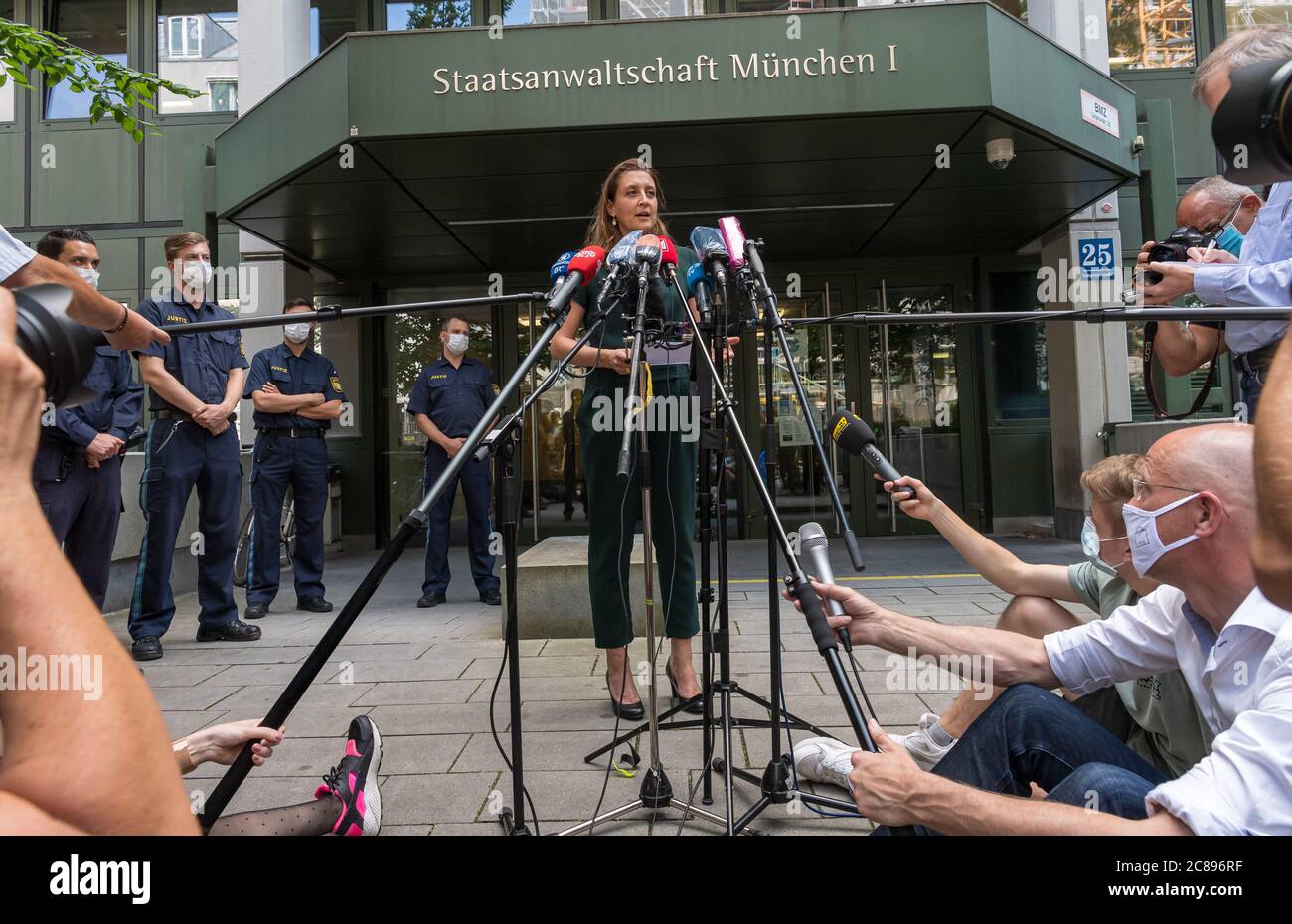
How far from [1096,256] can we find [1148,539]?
8021mm

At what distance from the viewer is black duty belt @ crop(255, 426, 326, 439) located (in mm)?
6102

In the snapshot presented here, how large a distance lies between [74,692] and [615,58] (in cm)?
617

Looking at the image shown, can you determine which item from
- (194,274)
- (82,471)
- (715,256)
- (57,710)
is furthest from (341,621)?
(194,274)

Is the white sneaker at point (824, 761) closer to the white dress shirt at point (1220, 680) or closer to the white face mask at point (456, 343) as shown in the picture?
the white dress shirt at point (1220, 680)

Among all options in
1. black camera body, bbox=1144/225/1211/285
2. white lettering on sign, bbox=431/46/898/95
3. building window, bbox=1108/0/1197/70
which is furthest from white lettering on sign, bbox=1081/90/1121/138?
black camera body, bbox=1144/225/1211/285

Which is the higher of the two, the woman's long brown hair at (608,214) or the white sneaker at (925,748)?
the woman's long brown hair at (608,214)

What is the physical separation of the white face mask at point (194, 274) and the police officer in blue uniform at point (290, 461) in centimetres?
94

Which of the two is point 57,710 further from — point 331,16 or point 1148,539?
point 331,16

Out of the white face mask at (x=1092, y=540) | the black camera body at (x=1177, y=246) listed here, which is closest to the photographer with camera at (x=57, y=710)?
the white face mask at (x=1092, y=540)

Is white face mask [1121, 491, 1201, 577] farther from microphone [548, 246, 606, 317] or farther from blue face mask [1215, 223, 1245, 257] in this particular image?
blue face mask [1215, 223, 1245, 257]

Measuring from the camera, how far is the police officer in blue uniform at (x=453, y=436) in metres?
6.30

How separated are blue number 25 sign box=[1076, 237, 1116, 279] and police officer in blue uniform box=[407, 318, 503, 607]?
6.47 metres
